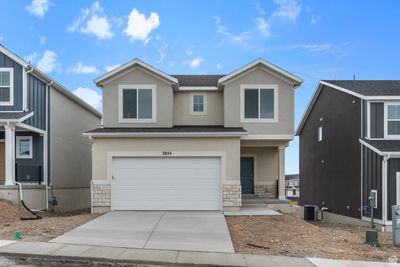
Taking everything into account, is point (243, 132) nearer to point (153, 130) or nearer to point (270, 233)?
point (153, 130)

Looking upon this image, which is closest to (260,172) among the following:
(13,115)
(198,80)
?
(198,80)

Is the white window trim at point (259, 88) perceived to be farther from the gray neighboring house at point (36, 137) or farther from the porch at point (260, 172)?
the gray neighboring house at point (36, 137)

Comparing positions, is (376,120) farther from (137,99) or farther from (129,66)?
(129,66)

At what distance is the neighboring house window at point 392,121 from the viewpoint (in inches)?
747

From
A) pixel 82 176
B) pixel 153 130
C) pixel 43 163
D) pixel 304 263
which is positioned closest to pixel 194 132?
pixel 153 130

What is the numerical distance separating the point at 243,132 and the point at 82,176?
12.7 metres

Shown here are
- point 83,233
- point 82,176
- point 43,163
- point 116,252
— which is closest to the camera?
point 116,252

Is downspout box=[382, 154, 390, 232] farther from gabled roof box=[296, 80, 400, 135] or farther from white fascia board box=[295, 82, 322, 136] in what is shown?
white fascia board box=[295, 82, 322, 136]

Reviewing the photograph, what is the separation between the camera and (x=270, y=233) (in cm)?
1281

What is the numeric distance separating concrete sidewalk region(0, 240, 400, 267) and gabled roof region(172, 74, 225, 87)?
1206cm

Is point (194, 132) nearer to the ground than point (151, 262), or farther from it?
farther from it

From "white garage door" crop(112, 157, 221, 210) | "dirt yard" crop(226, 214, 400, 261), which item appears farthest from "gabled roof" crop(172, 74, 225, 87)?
"dirt yard" crop(226, 214, 400, 261)

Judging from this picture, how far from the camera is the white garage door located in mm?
17906

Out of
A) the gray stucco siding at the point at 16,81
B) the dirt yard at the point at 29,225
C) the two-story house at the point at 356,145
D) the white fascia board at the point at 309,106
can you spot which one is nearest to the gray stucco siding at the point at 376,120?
the two-story house at the point at 356,145
